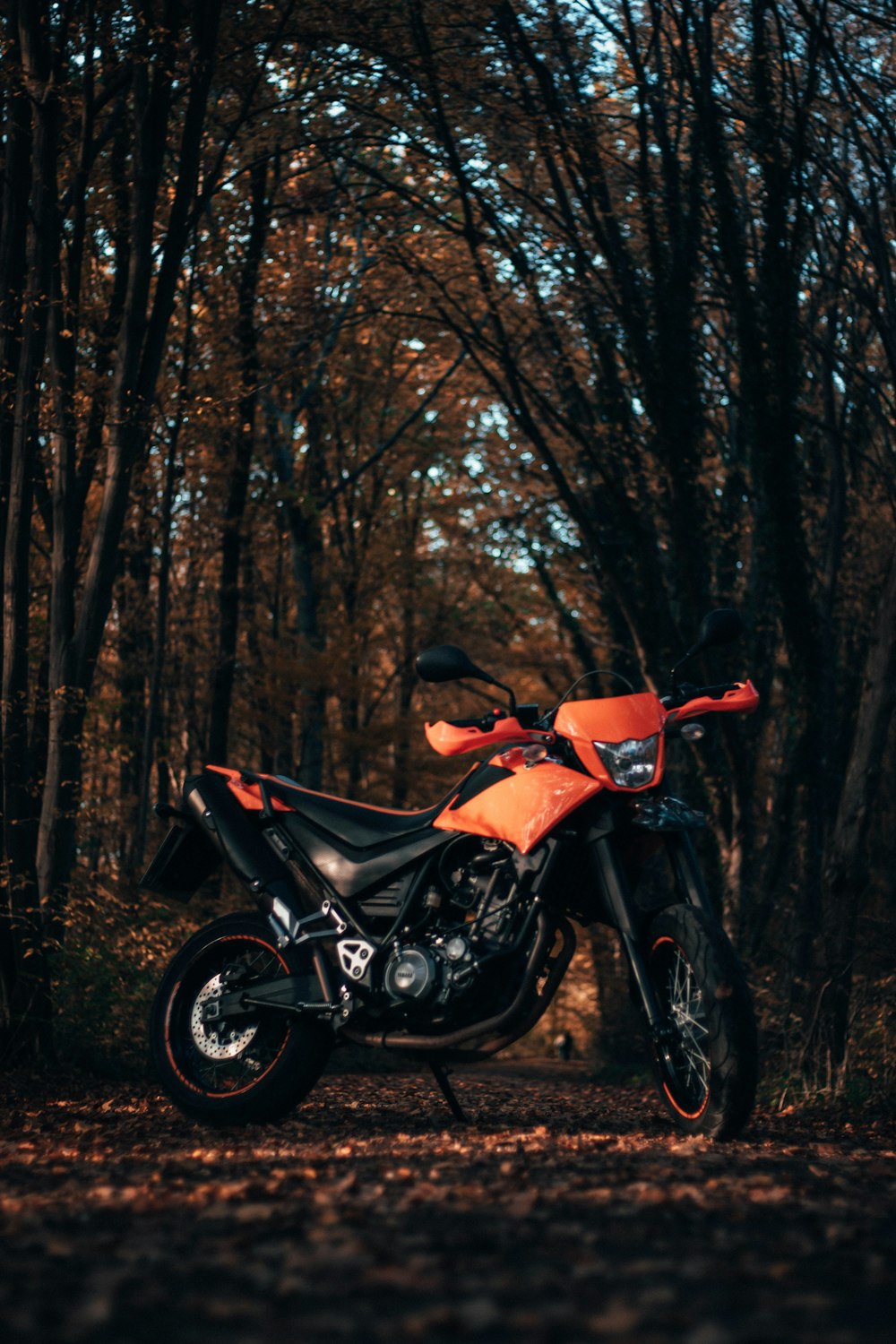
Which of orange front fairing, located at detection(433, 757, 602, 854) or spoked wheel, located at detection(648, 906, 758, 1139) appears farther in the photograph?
orange front fairing, located at detection(433, 757, 602, 854)

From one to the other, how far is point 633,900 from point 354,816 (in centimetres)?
138

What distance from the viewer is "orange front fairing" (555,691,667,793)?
5.36m

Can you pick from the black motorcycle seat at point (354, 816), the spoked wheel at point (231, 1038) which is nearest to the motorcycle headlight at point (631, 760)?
the black motorcycle seat at point (354, 816)

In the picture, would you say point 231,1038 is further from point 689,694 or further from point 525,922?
point 689,694

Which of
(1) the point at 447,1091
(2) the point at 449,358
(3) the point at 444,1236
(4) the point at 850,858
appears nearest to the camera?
(3) the point at 444,1236

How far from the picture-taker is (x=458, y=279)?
1487 cm

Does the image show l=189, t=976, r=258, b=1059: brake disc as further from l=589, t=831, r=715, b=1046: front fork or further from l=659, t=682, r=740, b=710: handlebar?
l=659, t=682, r=740, b=710: handlebar

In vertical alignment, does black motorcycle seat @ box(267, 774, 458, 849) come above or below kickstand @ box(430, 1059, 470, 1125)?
above

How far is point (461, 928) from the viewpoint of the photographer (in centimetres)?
563

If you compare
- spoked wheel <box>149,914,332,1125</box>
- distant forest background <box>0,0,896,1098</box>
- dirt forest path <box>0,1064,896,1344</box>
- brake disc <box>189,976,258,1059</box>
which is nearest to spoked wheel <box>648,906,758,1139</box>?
dirt forest path <box>0,1064,896,1344</box>

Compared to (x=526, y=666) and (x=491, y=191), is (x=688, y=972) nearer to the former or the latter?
(x=491, y=191)

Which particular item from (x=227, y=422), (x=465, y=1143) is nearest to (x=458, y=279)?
(x=227, y=422)

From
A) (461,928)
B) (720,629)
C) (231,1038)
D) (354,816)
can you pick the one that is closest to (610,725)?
(720,629)

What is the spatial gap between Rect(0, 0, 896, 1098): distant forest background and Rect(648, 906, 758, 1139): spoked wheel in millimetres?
2251
